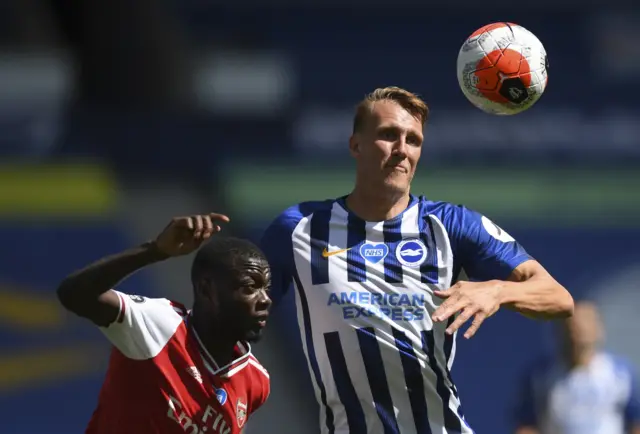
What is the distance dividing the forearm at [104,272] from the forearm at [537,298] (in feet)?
4.51

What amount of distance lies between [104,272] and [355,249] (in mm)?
1250

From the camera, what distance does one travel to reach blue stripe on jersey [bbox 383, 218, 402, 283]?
15.3ft

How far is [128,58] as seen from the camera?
1287 centimetres

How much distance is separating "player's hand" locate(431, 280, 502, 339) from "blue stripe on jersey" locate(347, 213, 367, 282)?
0.69 metres

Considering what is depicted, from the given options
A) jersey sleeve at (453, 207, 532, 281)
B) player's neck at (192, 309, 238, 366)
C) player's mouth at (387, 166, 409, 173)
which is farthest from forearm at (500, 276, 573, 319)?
player's neck at (192, 309, 238, 366)

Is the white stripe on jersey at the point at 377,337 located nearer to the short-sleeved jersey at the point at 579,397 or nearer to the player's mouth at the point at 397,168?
the player's mouth at the point at 397,168

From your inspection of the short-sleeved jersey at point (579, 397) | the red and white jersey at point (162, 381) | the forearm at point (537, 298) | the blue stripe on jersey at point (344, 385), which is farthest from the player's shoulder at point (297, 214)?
the short-sleeved jersey at point (579, 397)

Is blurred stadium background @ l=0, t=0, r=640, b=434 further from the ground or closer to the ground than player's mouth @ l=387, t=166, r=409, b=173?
closer to the ground

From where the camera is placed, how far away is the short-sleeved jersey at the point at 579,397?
830cm

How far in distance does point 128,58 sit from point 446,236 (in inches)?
349

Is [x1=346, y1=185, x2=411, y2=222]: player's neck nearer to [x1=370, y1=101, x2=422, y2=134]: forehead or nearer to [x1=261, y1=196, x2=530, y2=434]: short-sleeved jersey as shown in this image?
[x1=261, y1=196, x2=530, y2=434]: short-sleeved jersey

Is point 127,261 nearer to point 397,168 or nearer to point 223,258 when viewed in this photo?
point 223,258

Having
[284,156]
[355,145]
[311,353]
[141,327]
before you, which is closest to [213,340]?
[141,327]

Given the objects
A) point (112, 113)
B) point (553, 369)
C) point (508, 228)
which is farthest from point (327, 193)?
point (553, 369)
